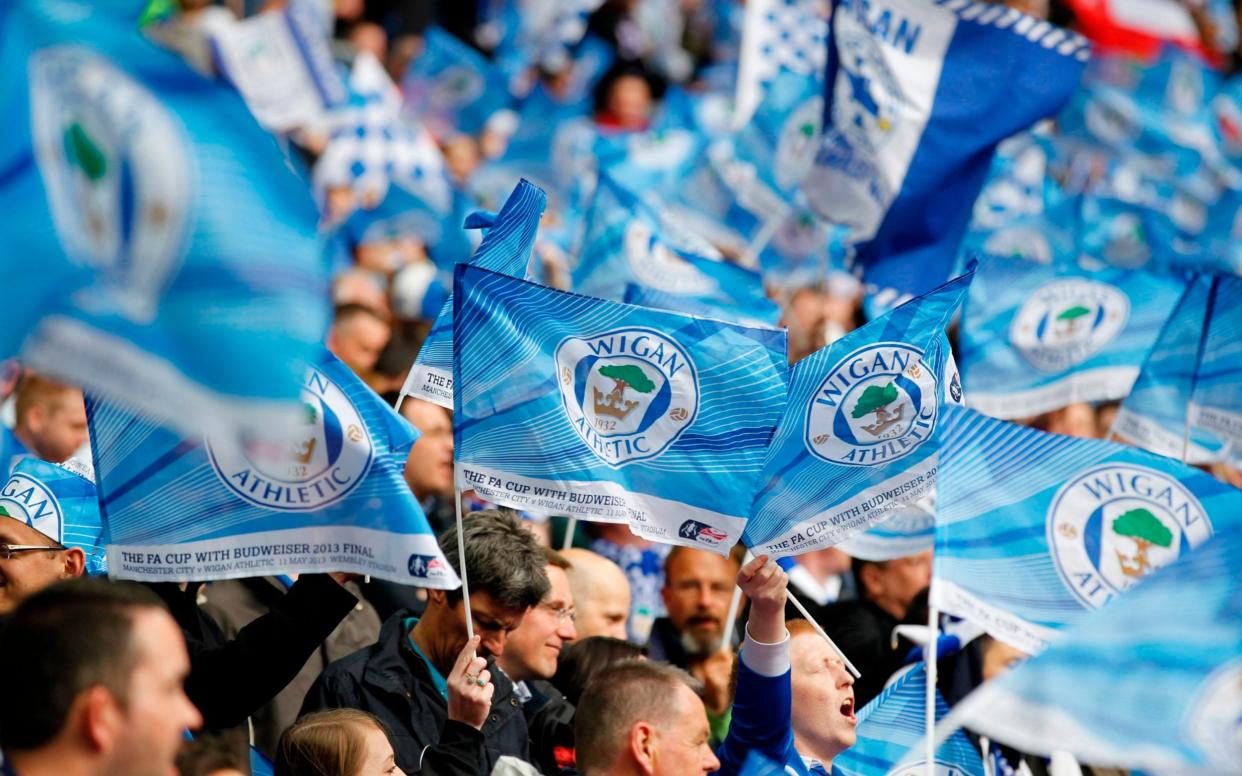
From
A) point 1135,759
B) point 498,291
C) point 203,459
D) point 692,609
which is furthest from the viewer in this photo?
point 692,609

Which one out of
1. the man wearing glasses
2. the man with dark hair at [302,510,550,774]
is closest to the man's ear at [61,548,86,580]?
the man wearing glasses

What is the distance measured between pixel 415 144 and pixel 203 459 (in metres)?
8.68

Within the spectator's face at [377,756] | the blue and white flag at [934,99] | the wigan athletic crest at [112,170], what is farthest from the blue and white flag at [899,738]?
the blue and white flag at [934,99]

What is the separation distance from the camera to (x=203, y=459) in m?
4.43

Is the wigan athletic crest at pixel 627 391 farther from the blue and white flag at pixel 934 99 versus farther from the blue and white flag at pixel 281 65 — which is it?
the blue and white flag at pixel 281 65

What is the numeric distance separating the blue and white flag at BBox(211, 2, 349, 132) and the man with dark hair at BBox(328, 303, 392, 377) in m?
3.85

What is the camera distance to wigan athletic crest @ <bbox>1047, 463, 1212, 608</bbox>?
16.6 ft

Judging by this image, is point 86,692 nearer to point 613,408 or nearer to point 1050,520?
point 613,408

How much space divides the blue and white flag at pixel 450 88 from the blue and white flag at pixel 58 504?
9.44 metres

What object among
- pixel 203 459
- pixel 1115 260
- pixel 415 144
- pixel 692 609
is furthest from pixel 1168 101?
pixel 203 459

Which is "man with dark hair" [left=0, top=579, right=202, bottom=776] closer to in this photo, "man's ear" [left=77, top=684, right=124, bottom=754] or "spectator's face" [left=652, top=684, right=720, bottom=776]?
"man's ear" [left=77, top=684, right=124, bottom=754]

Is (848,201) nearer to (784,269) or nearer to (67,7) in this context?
(784,269)

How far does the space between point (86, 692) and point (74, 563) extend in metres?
1.87

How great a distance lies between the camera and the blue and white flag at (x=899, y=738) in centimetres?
530
